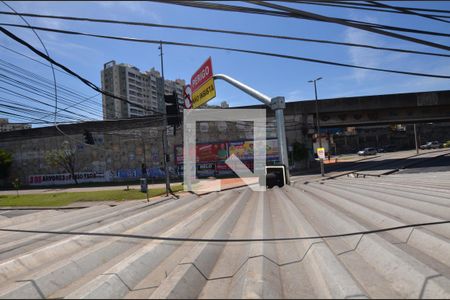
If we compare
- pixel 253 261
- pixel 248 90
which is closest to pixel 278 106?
pixel 248 90

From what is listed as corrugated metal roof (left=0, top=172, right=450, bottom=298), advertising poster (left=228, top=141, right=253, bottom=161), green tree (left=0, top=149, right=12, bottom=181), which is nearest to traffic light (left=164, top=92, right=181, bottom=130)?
corrugated metal roof (left=0, top=172, right=450, bottom=298)

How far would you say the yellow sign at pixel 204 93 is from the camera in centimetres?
1808

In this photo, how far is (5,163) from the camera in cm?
4881

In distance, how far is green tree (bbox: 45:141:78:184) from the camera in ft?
150

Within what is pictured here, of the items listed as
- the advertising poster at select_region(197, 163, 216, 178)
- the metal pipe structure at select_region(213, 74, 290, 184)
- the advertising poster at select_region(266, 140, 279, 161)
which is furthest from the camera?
the advertising poster at select_region(197, 163, 216, 178)

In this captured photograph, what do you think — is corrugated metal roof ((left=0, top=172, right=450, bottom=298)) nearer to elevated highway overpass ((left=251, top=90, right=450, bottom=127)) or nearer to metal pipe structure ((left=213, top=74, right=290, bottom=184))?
metal pipe structure ((left=213, top=74, right=290, bottom=184))

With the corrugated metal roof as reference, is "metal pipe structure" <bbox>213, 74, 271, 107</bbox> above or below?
above

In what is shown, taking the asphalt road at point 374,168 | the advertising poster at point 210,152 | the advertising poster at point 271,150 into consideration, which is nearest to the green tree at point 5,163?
the asphalt road at point 374,168

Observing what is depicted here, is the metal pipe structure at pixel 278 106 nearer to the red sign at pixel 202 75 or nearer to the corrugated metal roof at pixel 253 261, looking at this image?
the red sign at pixel 202 75

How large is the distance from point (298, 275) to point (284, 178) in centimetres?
1365

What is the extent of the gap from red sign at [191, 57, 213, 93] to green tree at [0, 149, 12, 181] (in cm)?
4073

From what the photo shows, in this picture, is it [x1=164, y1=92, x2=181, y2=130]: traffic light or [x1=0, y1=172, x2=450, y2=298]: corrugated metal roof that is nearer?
[x1=0, y1=172, x2=450, y2=298]: corrugated metal roof

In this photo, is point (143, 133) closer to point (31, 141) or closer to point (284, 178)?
point (31, 141)

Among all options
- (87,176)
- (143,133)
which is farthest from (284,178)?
(87,176)
